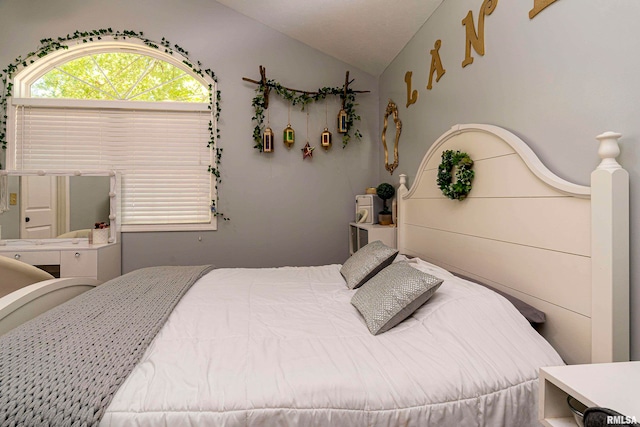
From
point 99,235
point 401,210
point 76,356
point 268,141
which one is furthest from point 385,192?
point 99,235

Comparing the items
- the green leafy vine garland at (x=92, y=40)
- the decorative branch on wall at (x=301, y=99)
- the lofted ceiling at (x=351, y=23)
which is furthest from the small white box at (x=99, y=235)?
the lofted ceiling at (x=351, y=23)

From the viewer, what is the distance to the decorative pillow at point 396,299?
1295 millimetres

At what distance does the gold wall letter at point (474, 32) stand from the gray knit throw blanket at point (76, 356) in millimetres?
1947

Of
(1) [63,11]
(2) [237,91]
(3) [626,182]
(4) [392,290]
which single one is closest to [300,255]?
(2) [237,91]

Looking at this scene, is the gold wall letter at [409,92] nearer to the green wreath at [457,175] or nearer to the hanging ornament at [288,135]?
the green wreath at [457,175]

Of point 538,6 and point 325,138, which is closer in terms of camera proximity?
point 538,6

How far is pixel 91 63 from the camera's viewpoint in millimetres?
3191

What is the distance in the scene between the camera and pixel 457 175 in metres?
1.73

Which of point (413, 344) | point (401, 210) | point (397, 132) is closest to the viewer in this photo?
point (413, 344)

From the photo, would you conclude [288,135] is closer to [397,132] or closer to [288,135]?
[288,135]

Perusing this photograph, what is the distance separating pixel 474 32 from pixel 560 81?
2.33ft

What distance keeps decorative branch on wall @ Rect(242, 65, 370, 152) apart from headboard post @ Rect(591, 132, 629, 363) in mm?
2401

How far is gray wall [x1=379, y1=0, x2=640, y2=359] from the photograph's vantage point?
1014 mm

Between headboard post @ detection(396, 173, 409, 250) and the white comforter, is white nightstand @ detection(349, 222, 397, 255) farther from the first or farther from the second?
the white comforter
